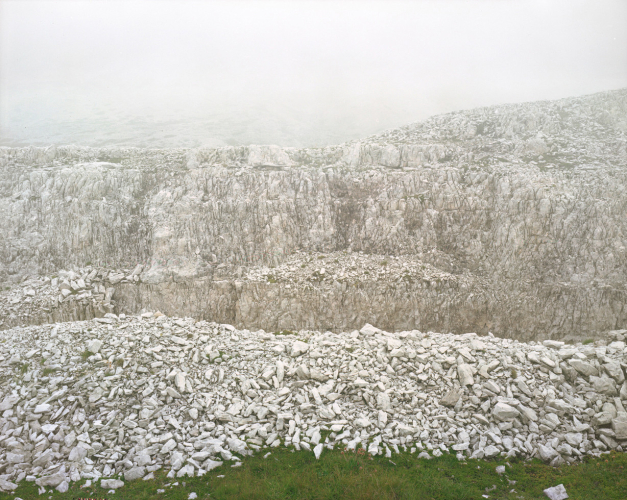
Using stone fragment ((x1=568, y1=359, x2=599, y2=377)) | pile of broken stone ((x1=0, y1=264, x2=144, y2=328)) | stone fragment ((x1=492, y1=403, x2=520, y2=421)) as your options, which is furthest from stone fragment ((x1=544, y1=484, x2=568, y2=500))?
pile of broken stone ((x1=0, y1=264, x2=144, y2=328))

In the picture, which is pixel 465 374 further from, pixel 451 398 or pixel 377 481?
pixel 377 481

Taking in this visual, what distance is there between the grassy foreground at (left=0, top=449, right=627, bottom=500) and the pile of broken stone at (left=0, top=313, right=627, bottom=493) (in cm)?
37

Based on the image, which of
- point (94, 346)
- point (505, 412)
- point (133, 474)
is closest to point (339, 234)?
point (505, 412)

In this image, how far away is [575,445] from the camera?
35.6 feet

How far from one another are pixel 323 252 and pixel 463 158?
641 inches

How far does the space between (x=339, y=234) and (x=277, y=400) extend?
1740 centimetres

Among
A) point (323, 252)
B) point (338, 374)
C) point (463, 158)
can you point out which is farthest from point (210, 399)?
point (463, 158)

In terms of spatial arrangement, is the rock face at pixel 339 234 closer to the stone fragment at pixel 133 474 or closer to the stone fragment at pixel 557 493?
the stone fragment at pixel 133 474

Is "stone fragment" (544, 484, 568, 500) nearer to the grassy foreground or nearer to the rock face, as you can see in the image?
the grassy foreground

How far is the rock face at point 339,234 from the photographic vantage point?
24.4 m

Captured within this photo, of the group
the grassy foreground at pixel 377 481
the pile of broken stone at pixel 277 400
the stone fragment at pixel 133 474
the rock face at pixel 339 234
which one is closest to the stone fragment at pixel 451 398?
the pile of broken stone at pixel 277 400

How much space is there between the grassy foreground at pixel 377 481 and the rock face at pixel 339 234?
14.8 metres

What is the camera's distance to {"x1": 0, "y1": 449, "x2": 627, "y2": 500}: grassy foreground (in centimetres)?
942

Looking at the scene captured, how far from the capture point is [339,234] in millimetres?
28109
